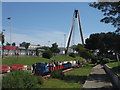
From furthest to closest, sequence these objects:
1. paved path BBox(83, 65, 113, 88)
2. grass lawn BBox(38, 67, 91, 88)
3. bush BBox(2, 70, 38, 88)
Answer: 1. grass lawn BBox(38, 67, 91, 88)
2. paved path BBox(83, 65, 113, 88)
3. bush BBox(2, 70, 38, 88)

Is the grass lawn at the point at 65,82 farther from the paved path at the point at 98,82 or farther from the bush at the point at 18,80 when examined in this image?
the bush at the point at 18,80

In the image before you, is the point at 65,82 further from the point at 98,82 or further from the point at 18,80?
the point at 18,80

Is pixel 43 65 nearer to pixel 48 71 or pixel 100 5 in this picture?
pixel 48 71

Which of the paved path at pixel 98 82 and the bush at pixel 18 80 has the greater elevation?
the bush at pixel 18 80

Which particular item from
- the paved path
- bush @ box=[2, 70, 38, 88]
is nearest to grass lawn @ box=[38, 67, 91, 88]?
the paved path

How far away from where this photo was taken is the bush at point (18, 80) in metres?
11.8

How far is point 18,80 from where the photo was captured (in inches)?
476

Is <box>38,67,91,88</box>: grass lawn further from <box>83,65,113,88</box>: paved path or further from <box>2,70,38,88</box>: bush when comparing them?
<box>2,70,38,88</box>: bush

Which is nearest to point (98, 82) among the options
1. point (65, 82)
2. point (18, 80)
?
point (65, 82)

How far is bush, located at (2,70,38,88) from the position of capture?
38.6 ft

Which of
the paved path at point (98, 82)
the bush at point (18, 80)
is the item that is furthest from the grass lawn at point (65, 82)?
the bush at point (18, 80)

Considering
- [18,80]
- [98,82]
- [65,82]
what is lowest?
[98,82]

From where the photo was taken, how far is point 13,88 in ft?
37.9

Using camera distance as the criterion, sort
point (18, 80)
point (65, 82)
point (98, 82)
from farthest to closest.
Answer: point (65, 82)
point (98, 82)
point (18, 80)
